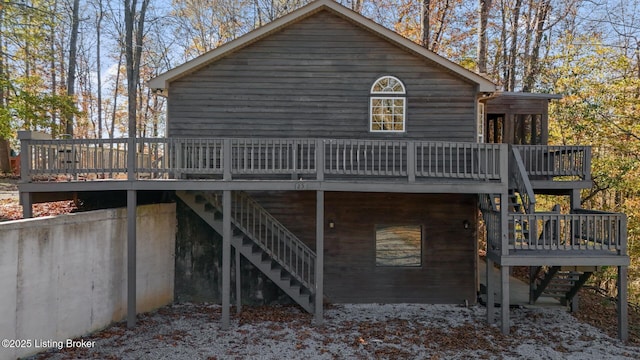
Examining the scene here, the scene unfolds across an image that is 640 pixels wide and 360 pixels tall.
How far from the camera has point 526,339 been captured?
8578mm

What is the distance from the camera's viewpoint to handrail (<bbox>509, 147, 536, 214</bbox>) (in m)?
9.12

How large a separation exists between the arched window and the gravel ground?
4830mm

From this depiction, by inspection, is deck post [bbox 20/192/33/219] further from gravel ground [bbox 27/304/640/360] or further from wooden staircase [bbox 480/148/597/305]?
wooden staircase [bbox 480/148/597/305]

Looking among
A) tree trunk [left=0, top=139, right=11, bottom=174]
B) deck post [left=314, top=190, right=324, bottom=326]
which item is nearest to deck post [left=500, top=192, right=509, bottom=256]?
deck post [left=314, top=190, right=324, bottom=326]

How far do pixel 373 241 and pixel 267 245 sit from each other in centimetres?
284

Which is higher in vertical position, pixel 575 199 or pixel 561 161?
pixel 561 161

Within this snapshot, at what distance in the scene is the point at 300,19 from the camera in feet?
35.9

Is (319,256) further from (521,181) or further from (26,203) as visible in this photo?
(26,203)

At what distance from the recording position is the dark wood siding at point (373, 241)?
36.0 feet

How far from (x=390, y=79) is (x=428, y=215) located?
381cm

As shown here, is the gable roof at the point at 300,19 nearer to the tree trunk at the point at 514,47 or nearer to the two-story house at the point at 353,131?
the two-story house at the point at 353,131

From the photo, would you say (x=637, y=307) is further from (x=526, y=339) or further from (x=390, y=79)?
(x=390, y=79)

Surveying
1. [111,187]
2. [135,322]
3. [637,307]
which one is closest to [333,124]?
[111,187]

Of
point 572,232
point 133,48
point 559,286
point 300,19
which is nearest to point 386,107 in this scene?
point 300,19
